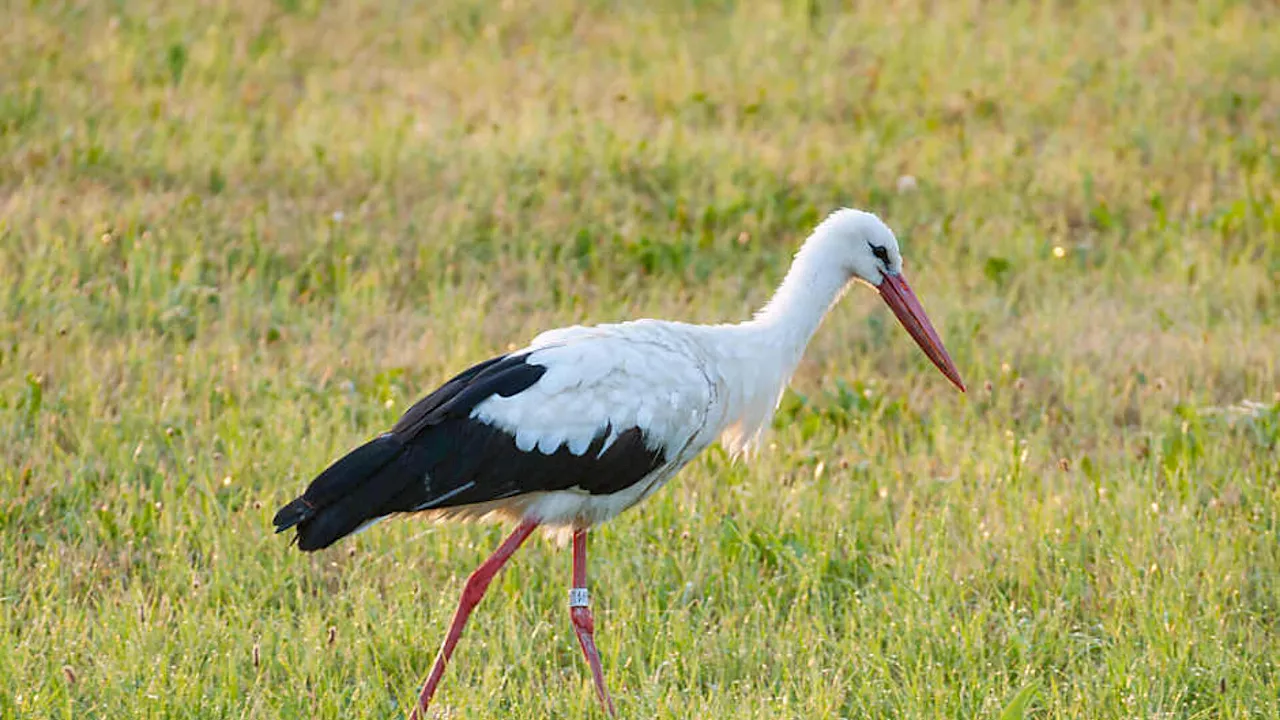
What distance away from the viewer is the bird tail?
4.14m

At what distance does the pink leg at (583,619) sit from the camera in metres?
4.31

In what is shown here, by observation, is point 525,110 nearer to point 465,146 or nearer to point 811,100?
point 465,146

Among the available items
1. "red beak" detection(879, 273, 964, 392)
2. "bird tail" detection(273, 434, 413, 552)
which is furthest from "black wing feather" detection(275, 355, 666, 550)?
"red beak" detection(879, 273, 964, 392)

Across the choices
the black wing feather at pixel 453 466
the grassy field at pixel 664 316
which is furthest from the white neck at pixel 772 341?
the grassy field at pixel 664 316

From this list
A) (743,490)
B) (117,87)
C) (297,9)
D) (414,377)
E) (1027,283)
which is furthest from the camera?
(297,9)

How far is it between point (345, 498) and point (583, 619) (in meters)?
0.74

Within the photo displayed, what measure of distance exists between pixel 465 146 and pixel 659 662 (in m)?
4.48

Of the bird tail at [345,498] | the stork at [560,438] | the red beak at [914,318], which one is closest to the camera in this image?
the bird tail at [345,498]

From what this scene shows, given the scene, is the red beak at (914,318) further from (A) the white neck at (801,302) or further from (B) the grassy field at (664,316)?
(B) the grassy field at (664,316)

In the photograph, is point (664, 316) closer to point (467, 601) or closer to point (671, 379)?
point (671, 379)

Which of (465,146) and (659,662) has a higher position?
(465,146)

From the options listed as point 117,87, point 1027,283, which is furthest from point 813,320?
point 117,87

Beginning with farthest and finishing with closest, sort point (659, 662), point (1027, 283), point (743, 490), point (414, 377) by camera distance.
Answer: point (1027, 283)
point (414, 377)
point (743, 490)
point (659, 662)

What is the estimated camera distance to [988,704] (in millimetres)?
4191
